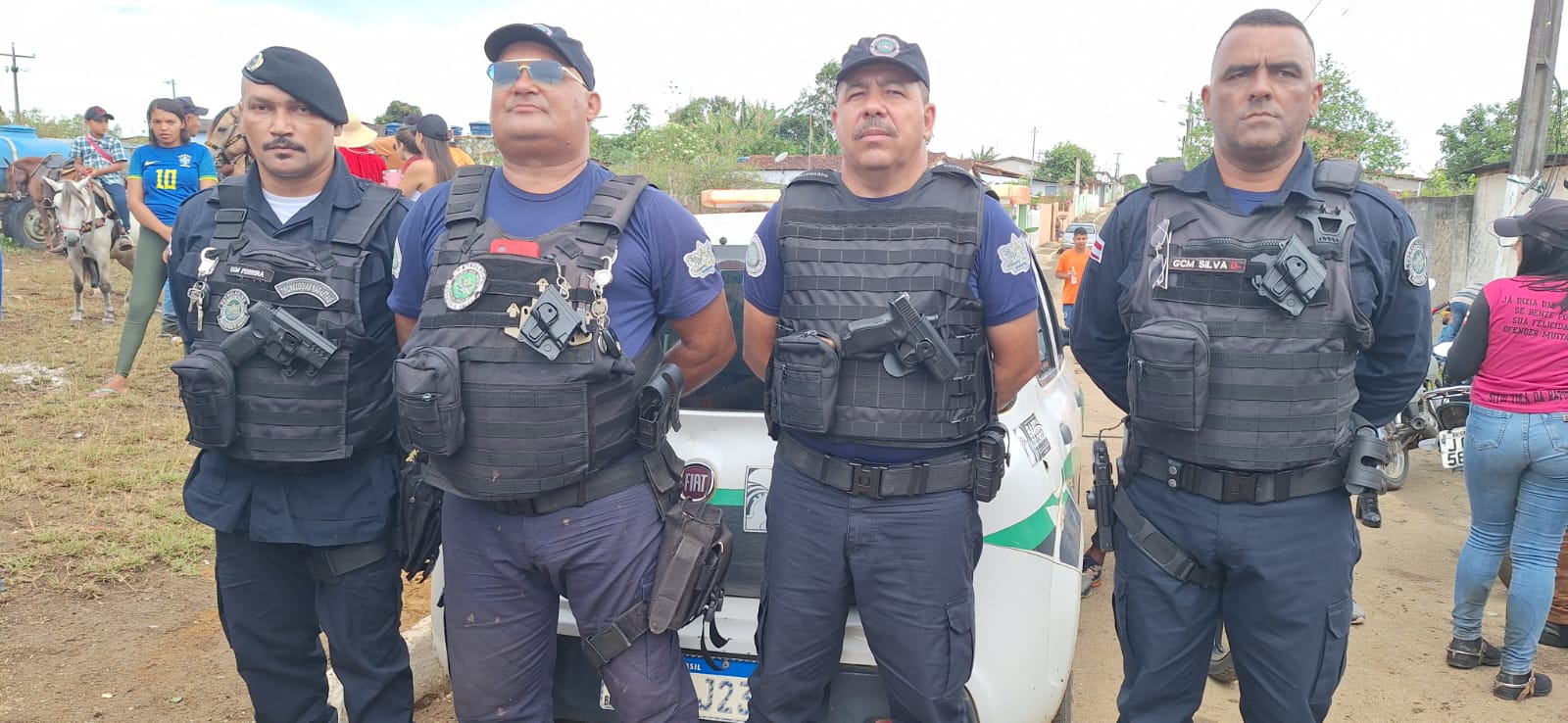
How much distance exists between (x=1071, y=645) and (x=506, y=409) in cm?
155

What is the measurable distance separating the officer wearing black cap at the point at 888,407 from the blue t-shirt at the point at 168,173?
5.61 m

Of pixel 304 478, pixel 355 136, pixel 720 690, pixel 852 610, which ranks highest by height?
pixel 355 136

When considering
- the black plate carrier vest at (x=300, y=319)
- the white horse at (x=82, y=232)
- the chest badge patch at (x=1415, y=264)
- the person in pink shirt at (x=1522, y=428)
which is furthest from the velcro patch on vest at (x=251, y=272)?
the white horse at (x=82, y=232)

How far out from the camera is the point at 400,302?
2.49 m

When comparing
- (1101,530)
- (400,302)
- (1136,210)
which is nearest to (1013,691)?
(1101,530)

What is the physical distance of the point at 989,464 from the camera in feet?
7.75

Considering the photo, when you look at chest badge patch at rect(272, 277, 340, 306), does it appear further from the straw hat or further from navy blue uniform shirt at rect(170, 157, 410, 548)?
the straw hat

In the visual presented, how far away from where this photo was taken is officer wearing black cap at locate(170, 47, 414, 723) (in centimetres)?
245

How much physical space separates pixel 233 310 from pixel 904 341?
167 cm

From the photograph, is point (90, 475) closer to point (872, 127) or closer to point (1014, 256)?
point (872, 127)

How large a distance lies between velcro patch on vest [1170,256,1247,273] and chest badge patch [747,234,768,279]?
3.28 ft

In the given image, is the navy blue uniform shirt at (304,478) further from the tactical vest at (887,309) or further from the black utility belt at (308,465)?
the tactical vest at (887,309)

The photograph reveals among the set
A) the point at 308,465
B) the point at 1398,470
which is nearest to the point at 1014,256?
the point at 308,465

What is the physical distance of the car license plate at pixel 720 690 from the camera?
2.49 m
